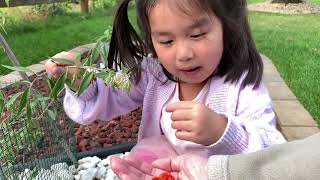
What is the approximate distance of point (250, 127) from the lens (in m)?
1.59

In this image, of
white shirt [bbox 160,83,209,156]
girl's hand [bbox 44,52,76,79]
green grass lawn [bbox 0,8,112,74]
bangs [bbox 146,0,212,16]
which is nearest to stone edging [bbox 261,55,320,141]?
white shirt [bbox 160,83,209,156]

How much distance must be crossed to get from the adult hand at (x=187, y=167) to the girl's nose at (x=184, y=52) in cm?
28

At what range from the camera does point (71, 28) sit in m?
8.15

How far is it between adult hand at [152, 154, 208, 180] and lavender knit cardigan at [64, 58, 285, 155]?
0.09 metres

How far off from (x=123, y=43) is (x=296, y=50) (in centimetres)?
425

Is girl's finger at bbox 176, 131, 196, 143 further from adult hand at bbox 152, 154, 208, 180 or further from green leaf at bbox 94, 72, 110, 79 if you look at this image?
green leaf at bbox 94, 72, 110, 79

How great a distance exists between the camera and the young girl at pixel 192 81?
1.50m

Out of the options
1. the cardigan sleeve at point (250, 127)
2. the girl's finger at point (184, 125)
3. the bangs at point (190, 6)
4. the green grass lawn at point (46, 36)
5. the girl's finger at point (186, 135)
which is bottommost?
the green grass lawn at point (46, 36)

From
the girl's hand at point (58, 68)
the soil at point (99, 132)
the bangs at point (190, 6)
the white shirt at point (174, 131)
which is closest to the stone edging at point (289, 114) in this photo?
the soil at point (99, 132)

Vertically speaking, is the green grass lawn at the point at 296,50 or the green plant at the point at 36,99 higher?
the green plant at the point at 36,99

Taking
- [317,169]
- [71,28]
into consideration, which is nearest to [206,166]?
[317,169]

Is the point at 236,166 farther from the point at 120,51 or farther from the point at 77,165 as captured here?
the point at 77,165

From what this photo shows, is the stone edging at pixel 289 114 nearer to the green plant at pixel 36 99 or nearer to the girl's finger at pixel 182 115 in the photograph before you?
the green plant at pixel 36 99

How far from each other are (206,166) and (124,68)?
0.59 m
